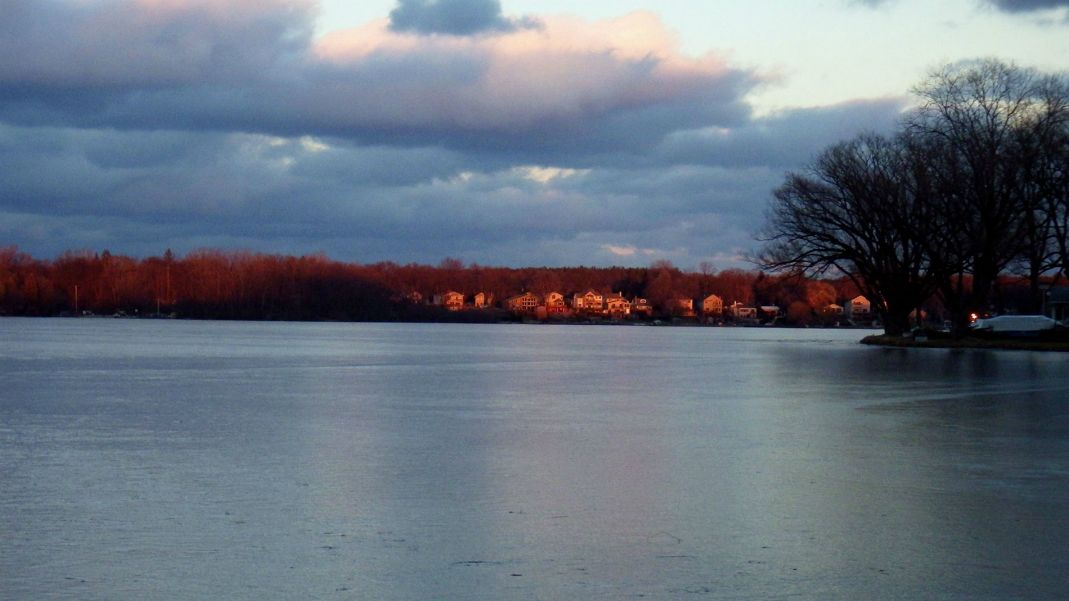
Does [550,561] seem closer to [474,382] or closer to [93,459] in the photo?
[93,459]

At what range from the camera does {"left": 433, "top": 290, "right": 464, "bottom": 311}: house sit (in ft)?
611

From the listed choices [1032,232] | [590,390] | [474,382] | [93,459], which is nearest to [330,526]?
[93,459]

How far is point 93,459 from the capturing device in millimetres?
12320

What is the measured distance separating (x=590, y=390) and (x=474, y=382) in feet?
11.4

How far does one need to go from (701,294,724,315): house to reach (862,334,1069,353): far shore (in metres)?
129

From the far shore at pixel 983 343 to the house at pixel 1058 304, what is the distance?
1232 inches

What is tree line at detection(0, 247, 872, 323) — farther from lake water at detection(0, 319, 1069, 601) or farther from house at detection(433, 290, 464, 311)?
lake water at detection(0, 319, 1069, 601)

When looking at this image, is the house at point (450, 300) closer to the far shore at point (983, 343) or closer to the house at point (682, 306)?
the house at point (682, 306)

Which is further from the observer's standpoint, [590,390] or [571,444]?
[590,390]

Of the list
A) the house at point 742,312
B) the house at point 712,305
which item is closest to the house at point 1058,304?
the house at point 742,312

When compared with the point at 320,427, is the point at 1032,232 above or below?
above

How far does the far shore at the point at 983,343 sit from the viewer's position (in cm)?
5066

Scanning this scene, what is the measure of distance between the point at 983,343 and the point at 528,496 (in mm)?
47536

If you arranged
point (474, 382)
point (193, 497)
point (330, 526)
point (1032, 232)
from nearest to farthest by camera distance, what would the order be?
point (330, 526)
point (193, 497)
point (474, 382)
point (1032, 232)
